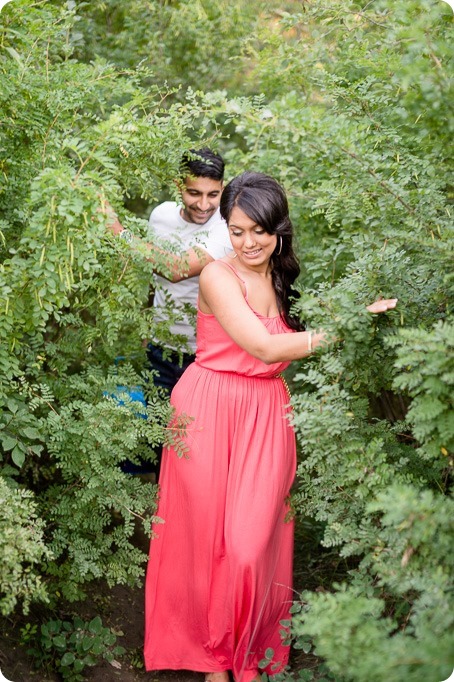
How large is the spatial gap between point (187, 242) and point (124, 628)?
2025 mm

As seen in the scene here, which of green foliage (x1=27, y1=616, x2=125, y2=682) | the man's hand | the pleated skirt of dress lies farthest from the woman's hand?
green foliage (x1=27, y1=616, x2=125, y2=682)

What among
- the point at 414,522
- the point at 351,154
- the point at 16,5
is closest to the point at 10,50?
the point at 16,5

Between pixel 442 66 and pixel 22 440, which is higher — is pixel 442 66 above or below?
above

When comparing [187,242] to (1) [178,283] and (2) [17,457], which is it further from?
(2) [17,457]

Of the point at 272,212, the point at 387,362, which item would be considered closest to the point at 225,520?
the point at 387,362

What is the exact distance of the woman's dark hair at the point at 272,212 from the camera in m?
3.54

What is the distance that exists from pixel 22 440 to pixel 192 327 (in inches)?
51.9

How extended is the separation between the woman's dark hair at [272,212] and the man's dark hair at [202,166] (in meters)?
0.51

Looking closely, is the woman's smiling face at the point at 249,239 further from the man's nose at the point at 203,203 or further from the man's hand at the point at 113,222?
the man's nose at the point at 203,203

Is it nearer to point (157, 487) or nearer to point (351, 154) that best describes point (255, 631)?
point (157, 487)

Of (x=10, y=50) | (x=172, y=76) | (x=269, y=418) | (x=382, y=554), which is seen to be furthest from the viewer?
(x=172, y=76)

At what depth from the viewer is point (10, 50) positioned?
347 centimetres

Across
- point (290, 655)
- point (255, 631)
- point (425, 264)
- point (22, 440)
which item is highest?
point (425, 264)

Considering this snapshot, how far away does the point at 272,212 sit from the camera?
355 cm
